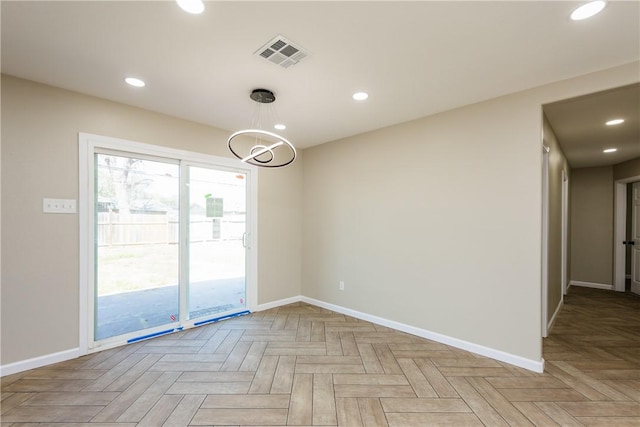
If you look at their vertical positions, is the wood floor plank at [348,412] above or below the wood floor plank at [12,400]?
below

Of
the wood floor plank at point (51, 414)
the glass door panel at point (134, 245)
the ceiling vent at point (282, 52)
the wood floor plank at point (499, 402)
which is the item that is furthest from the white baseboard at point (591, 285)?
the wood floor plank at point (51, 414)

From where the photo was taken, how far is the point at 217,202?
3984 millimetres

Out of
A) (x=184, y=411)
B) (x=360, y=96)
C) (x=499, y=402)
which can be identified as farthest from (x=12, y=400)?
(x=360, y=96)

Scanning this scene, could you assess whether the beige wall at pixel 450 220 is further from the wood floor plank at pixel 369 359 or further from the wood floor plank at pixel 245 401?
the wood floor plank at pixel 245 401

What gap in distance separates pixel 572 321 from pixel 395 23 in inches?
177

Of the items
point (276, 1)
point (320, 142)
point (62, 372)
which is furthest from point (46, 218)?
point (320, 142)

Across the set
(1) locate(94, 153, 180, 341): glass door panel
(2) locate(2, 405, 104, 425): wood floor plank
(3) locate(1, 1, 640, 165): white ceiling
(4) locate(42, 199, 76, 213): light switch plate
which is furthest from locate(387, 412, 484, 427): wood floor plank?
(4) locate(42, 199, 76, 213): light switch plate

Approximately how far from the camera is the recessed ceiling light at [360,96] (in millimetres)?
2803

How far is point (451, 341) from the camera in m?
3.12

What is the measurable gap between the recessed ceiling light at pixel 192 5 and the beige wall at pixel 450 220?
260cm

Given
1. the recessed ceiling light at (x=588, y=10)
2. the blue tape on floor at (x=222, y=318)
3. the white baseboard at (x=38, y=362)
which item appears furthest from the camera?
the blue tape on floor at (x=222, y=318)

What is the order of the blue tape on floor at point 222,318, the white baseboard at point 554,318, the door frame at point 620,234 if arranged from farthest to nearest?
1. the door frame at point 620,234
2. the blue tape on floor at point 222,318
3. the white baseboard at point 554,318

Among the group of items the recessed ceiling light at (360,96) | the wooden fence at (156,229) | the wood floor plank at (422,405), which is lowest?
the wood floor plank at (422,405)

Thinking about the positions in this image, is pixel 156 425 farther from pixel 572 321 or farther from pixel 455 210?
pixel 572 321
